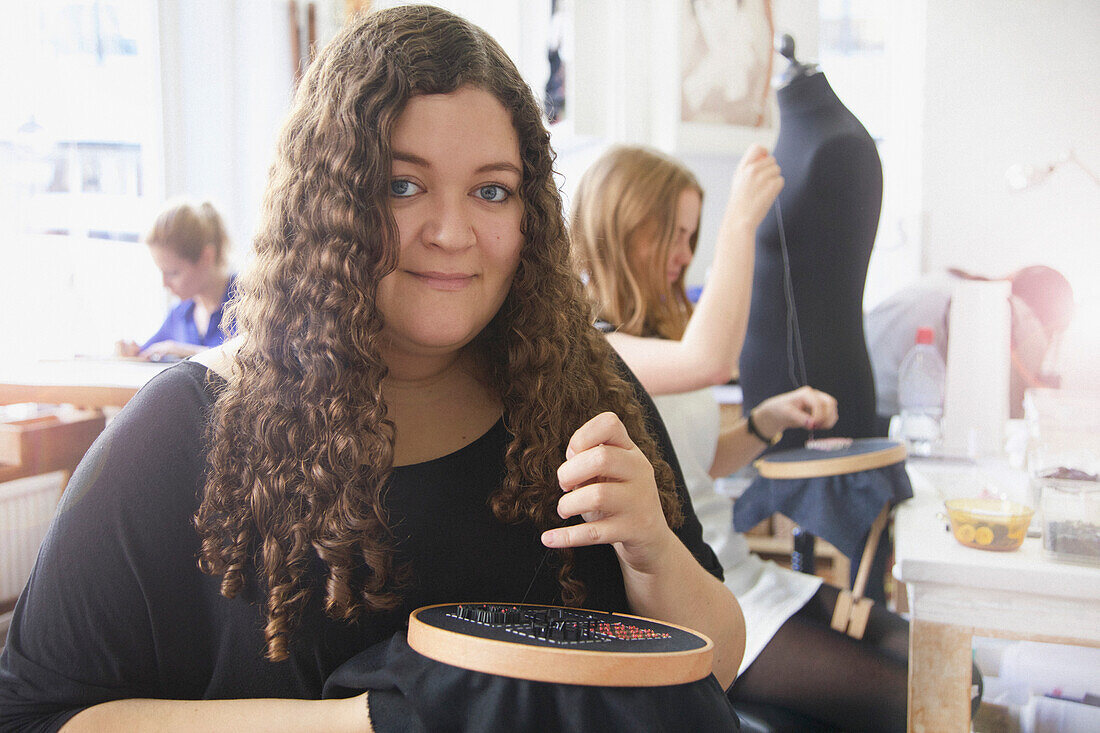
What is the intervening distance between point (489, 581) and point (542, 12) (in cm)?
190

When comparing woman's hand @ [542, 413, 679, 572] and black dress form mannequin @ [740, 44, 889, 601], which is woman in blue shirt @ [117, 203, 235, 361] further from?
woman's hand @ [542, 413, 679, 572]

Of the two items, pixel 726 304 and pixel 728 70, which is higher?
pixel 728 70

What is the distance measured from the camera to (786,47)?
3.38ft

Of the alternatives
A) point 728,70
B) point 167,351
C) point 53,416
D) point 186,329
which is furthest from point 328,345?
point 186,329

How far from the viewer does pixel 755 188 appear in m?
1.07

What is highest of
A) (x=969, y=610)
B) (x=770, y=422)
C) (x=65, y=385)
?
(x=65, y=385)

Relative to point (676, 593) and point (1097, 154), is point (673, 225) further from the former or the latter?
point (676, 593)

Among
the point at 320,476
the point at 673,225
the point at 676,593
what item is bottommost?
the point at 676,593

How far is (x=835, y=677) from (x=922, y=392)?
40cm

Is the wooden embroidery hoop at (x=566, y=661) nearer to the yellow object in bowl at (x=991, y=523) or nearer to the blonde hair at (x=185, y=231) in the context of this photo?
the yellow object in bowl at (x=991, y=523)

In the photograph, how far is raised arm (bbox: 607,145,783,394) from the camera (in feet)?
3.53

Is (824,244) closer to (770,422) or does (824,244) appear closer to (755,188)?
(755,188)

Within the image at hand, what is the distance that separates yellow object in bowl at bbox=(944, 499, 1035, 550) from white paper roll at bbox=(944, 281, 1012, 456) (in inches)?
6.3

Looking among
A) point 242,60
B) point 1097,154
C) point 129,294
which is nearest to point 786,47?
point 1097,154
